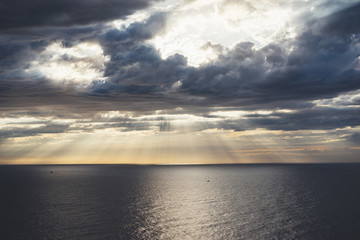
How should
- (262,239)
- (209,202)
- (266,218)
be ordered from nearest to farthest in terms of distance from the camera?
(262,239)
(266,218)
(209,202)

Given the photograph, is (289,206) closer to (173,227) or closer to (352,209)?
(352,209)

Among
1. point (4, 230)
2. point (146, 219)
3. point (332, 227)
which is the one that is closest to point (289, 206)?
point (332, 227)

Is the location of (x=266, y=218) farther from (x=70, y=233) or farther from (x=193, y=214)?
(x=70, y=233)

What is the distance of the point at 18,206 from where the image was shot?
10162 centimetres

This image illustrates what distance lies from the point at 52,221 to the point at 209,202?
2373 inches

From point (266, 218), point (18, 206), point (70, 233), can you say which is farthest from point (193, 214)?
point (18, 206)

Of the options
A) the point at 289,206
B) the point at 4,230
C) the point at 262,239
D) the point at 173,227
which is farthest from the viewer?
the point at 289,206

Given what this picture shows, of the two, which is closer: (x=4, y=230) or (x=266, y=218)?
(x=4, y=230)

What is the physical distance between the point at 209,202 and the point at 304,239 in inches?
2166

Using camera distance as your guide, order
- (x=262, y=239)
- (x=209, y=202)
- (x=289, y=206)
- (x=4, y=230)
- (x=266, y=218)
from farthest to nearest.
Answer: (x=209, y=202) < (x=289, y=206) < (x=266, y=218) < (x=4, y=230) < (x=262, y=239)

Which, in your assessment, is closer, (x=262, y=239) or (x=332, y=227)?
(x=262, y=239)

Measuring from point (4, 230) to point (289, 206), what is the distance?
3463 inches

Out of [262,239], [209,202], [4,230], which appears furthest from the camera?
[209,202]

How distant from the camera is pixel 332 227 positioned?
70.8 metres
